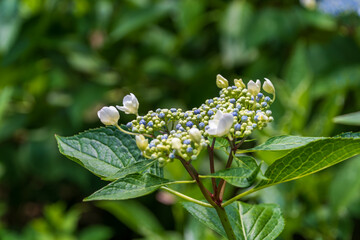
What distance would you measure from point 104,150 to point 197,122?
0.13 meters

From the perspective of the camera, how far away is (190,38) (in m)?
2.16

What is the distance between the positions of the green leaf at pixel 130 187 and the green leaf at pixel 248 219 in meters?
0.12

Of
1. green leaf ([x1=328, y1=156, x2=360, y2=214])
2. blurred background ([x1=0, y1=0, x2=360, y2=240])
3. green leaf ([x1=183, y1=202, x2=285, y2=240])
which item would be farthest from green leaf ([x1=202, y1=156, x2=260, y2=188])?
blurred background ([x1=0, y1=0, x2=360, y2=240])

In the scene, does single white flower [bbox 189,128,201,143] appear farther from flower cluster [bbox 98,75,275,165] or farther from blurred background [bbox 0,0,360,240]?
blurred background [bbox 0,0,360,240]

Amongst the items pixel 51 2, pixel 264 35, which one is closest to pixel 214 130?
pixel 264 35

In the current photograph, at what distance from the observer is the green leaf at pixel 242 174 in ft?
1.70

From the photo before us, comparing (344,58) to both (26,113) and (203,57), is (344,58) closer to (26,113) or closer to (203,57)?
(203,57)

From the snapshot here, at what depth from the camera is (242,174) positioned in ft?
1.72

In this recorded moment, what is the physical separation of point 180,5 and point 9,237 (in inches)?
46.3

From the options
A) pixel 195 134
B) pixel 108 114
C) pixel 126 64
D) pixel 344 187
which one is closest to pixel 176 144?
pixel 195 134

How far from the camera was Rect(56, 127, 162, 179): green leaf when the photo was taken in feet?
1.95

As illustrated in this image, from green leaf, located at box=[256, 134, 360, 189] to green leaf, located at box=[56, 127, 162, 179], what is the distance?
6.4 inches

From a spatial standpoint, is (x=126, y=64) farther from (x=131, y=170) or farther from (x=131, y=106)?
(x=131, y=170)

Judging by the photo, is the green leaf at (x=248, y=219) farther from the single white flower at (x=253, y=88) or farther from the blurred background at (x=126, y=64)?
the blurred background at (x=126, y=64)
